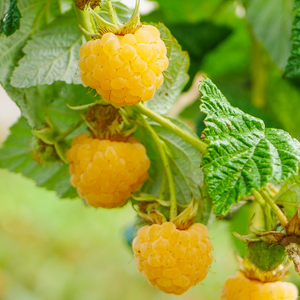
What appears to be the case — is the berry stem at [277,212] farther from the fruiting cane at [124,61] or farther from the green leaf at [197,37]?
the green leaf at [197,37]

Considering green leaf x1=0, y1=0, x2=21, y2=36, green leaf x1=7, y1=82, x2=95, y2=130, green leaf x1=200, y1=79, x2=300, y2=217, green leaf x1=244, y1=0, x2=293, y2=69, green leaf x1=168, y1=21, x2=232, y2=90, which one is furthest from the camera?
green leaf x1=168, y1=21, x2=232, y2=90

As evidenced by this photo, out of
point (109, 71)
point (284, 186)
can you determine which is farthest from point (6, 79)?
point (284, 186)

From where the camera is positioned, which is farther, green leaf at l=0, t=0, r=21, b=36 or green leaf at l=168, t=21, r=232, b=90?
green leaf at l=168, t=21, r=232, b=90

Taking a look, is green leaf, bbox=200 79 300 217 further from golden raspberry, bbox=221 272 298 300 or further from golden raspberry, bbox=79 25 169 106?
golden raspberry, bbox=221 272 298 300

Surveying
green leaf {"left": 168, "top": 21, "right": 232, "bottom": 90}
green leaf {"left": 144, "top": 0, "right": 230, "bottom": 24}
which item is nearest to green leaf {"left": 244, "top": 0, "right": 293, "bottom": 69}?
green leaf {"left": 168, "top": 21, "right": 232, "bottom": 90}

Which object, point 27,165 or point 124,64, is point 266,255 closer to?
point 124,64

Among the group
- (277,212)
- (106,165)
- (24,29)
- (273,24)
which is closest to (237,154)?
(277,212)
